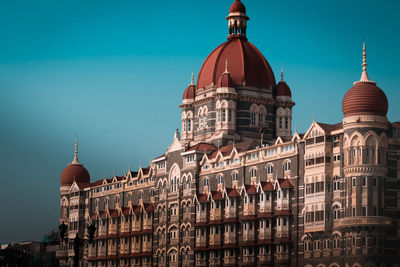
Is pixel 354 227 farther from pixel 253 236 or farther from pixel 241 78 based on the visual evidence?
pixel 241 78

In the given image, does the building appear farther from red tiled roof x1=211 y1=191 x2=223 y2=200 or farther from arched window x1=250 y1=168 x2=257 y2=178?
red tiled roof x1=211 y1=191 x2=223 y2=200

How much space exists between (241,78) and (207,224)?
19.0 meters

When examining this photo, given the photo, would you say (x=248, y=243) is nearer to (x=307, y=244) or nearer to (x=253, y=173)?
(x=253, y=173)

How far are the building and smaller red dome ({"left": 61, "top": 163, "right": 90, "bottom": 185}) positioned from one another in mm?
168

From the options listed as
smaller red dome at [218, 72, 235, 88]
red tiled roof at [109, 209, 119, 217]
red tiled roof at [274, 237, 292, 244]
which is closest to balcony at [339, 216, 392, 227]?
red tiled roof at [274, 237, 292, 244]

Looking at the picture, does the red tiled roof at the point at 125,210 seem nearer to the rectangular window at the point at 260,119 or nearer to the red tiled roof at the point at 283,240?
the rectangular window at the point at 260,119

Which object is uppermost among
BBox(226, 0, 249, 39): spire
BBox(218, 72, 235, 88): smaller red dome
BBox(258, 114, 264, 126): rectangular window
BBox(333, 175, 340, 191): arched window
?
BBox(226, 0, 249, 39): spire

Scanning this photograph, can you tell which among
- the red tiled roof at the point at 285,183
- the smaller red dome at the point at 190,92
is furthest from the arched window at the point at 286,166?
the smaller red dome at the point at 190,92

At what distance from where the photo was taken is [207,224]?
3561 inches

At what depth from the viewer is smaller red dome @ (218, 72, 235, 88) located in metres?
97.2

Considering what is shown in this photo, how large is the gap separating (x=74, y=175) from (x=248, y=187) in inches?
1719

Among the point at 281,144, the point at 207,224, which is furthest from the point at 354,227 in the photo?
the point at 207,224

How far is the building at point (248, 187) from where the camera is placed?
72.6m

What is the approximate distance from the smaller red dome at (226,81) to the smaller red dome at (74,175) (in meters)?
33.0
